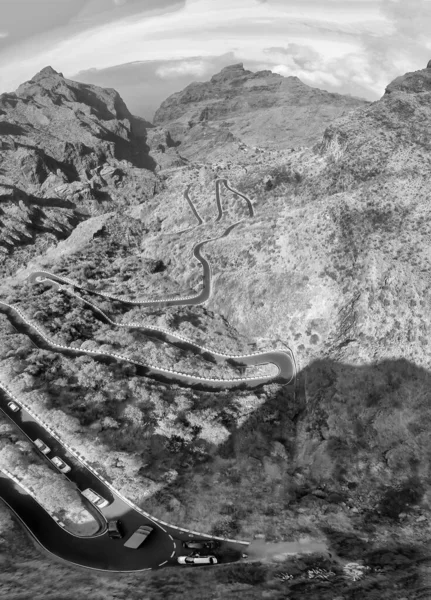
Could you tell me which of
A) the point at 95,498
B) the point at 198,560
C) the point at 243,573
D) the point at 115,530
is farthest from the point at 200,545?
the point at 95,498

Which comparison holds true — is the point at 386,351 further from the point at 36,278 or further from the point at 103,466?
the point at 36,278

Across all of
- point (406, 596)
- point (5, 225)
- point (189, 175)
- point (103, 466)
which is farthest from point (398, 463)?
point (5, 225)

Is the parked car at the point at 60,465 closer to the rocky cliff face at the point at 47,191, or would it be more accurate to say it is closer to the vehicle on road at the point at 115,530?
the vehicle on road at the point at 115,530

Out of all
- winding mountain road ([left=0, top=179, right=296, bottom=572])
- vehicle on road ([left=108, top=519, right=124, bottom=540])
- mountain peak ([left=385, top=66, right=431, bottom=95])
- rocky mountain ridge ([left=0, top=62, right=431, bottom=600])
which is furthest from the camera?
mountain peak ([left=385, top=66, right=431, bottom=95])

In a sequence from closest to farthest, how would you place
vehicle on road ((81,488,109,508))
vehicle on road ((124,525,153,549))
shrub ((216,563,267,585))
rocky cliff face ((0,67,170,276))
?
shrub ((216,563,267,585)), vehicle on road ((124,525,153,549)), vehicle on road ((81,488,109,508)), rocky cliff face ((0,67,170,276))

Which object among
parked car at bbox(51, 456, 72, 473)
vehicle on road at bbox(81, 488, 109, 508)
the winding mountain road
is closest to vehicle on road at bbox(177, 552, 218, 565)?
the winding mountain road

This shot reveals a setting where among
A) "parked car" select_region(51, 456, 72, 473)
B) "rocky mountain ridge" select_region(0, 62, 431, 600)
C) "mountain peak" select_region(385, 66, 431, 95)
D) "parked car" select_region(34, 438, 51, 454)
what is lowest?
"rocky mountain ridge" select_region(0, 62, 431, 600)

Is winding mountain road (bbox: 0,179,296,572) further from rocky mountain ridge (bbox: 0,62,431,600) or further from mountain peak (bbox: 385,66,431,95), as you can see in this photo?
mountain peak (bbox: 385,66,431,95)
